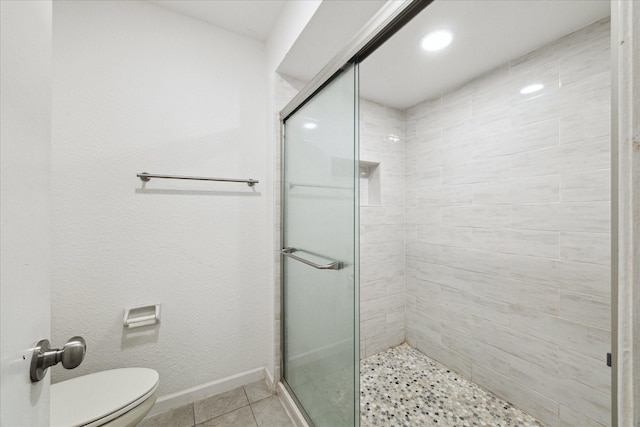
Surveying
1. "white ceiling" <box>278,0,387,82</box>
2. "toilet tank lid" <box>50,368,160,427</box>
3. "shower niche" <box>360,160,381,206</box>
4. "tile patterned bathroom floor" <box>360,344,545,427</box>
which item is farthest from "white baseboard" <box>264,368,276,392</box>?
"white ceiling" <box>278,0,387,82</box>

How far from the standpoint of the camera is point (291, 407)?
1.34 m

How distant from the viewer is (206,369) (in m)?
1.49

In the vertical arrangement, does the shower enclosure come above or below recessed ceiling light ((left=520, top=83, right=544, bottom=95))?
below

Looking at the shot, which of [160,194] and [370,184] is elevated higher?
[370,184]

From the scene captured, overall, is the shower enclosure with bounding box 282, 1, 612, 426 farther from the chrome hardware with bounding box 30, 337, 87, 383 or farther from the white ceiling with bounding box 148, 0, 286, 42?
the chrome hardware with bounding box 30, 337, 87, 383


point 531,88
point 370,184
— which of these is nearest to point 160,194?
point 370,184

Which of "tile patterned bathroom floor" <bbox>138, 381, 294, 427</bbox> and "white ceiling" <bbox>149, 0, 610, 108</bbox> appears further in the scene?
"tile patterned bathroom floor" <bbox>138, 381, 294, 427</bbox>

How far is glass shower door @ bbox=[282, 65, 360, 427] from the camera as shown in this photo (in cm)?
96

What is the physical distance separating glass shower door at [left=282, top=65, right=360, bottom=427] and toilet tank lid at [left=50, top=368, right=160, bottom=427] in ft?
2.37

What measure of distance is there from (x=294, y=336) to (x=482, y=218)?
147 centimetres

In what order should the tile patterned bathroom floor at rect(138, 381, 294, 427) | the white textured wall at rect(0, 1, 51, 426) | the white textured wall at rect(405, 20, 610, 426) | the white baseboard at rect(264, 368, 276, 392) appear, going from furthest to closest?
the white baseboard at rect(264, 368, 276, 392) → the tile patterned bathroom floor at rect(138, 381, 294, 427) → the white textured wall at rect(405, 20, 610, 426) → the white textured wall at rect(0, 1, 51, 426)

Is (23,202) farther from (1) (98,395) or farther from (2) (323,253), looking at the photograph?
(1) (98,395)

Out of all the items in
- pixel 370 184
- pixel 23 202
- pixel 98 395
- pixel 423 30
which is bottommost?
pixel 98 395

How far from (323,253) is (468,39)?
145cm
